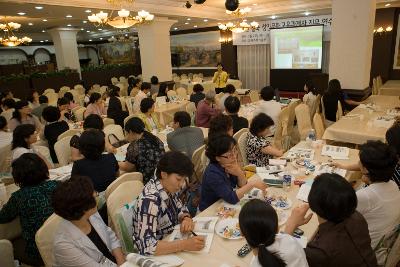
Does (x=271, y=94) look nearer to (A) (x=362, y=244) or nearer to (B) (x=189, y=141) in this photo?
(B) (x=189, y=141)

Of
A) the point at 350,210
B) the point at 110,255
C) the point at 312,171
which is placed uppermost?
the point at 350,210

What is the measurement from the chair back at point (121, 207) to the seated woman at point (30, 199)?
53cm

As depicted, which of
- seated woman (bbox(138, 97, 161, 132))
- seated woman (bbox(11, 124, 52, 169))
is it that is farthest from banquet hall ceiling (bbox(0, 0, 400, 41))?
seated woman (bbox(11, 124, 52, 169))

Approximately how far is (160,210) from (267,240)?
36.0 inches

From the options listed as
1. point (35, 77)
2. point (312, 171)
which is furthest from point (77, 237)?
point (35, 77)

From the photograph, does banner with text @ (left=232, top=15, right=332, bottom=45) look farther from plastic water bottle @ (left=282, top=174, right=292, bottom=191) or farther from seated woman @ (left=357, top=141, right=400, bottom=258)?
seated woman @ (left=357, top=141, right=400, bottom=258)

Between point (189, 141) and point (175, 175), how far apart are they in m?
2.14

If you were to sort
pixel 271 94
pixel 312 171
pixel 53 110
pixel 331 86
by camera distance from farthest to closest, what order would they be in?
pixel 331 86 < pixel 271 94 < pixel 53 110 < pixel 312 171

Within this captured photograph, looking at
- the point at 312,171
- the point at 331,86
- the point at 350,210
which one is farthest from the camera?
the point at 331,86

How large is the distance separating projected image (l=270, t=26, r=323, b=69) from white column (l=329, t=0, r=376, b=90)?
523cm

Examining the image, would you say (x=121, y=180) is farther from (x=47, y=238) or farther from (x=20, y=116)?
(x=20, y=116)

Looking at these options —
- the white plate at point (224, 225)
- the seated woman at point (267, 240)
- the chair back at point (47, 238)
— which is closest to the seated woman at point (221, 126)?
the white plate at point (224, 225)

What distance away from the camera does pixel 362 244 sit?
176cm

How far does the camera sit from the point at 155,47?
10773 millimetres
